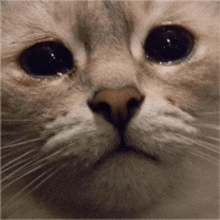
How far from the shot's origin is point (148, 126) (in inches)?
24.9

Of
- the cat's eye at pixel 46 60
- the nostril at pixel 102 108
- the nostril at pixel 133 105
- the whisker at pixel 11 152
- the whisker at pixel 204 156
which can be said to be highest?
the cat's eye at pixel 46 60

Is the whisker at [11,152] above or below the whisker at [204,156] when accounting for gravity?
below

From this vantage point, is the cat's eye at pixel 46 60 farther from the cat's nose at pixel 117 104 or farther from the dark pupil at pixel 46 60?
the cat's nose at pixel 117 104

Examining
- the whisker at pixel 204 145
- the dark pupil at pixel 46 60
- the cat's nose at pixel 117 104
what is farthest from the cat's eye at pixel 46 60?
the whisker at pixel 204 145

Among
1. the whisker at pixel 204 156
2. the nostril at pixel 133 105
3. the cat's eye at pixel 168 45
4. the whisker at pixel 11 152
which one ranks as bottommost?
the whisker at pixel 11 152

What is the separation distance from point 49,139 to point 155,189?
224 millimetres

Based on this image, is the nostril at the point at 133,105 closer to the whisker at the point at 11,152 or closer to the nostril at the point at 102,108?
the nostril at the point at 102,108

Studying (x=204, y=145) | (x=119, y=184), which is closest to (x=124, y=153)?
(x=119, y=184)

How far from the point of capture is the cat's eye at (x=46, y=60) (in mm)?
738

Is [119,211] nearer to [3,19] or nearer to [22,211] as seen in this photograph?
[22,211]

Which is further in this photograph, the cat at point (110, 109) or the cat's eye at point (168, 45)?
the cat's eye at point (168, 45)

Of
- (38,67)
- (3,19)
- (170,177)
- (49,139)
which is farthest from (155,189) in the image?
(3,19)

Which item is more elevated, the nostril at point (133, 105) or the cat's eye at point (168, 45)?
the cat's eye at point (168, 45)

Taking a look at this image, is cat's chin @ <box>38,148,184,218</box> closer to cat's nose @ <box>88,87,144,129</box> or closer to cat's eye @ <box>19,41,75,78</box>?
cat's nose @ <box>88,87,144,129</box>
